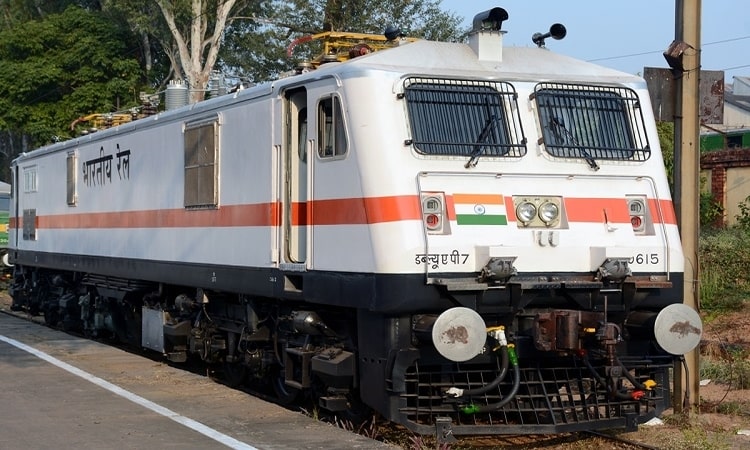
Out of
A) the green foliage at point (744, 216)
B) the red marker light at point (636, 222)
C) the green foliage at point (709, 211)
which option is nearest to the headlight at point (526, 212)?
the red marker light at point (636, 222)

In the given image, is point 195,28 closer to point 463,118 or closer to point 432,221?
point 463,118

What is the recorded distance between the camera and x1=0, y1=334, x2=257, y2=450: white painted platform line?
8.65 m

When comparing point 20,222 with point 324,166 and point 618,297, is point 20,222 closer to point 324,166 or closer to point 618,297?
point 324,166

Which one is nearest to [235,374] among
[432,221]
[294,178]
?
[294,178]

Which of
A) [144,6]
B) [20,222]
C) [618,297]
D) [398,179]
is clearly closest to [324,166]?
[398,179]

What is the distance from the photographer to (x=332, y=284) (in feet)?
30.5

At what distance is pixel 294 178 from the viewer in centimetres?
1011

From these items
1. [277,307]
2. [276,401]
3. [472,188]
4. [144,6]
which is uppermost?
[144,6]

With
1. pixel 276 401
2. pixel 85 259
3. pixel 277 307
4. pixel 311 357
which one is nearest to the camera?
pixel 311 357

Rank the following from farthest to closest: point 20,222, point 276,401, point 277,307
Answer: point 20,222, point 276,401, point 277,307

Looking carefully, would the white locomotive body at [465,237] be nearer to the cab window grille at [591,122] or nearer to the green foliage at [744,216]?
the cab window grille at [591,122]

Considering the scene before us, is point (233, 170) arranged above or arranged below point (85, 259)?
above

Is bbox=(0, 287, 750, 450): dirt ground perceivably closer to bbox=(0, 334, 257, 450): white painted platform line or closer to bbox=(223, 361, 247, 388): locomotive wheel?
bbox=(0, 334, 257, 450): white painted platform line

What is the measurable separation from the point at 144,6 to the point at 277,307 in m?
28.0
